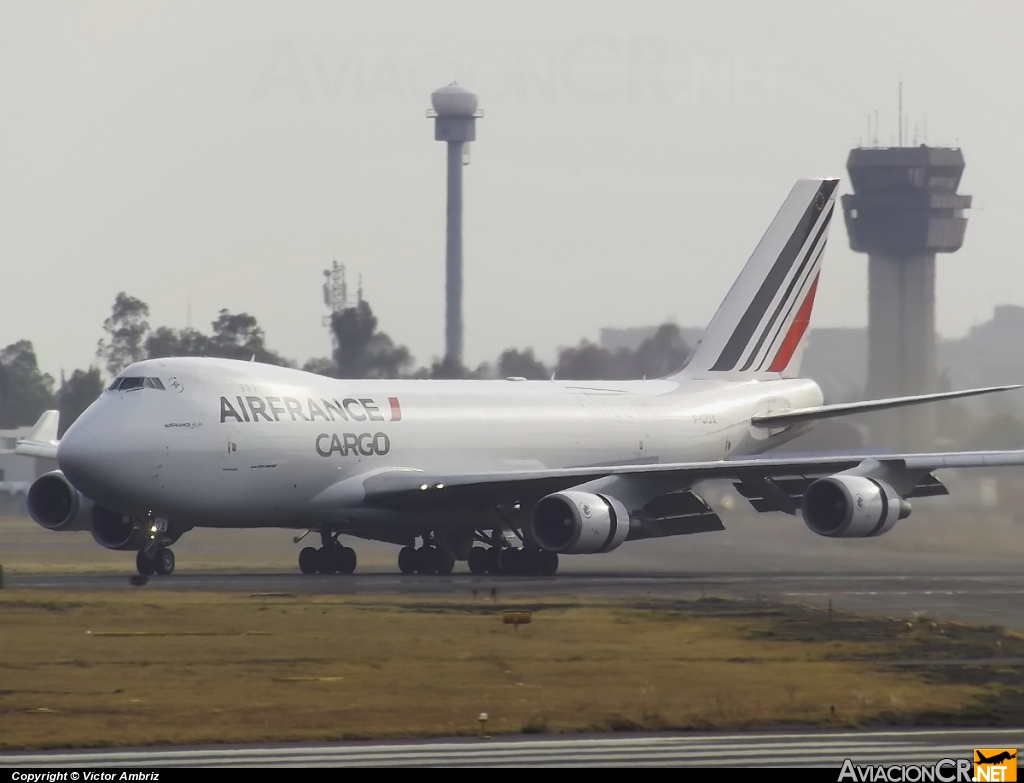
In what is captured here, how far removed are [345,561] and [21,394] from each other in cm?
4876

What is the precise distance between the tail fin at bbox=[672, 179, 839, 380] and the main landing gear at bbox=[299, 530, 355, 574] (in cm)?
1083

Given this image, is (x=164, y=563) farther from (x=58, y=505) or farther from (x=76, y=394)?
(x=76, y=394)

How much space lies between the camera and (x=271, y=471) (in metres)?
33.8

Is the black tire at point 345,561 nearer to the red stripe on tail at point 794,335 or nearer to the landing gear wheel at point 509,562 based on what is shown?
the landing gear wheel at point 509,562

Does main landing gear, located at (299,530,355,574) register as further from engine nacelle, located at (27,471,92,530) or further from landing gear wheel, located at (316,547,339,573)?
engine nacelle, located at (27,471,92,530)

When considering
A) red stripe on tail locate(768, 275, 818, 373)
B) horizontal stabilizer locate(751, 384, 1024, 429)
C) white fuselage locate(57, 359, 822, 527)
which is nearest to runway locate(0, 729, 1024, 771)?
white fuselage locate(57, 359, 822, 527)

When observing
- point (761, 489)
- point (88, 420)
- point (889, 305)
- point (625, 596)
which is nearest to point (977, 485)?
point (761, 489)

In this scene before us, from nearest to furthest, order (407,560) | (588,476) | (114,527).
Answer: (588,476) < (114,527) < (407,560)

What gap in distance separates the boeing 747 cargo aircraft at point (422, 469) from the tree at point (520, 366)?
12.1 metres

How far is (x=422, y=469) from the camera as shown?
36375 millimetres

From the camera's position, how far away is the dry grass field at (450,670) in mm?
16469

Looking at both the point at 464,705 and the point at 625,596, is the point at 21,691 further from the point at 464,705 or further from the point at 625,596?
the point at 625,596

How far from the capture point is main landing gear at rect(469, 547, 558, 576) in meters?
36.0

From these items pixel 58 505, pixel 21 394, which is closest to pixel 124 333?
pixel 21 394
